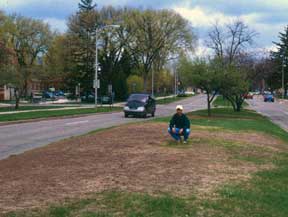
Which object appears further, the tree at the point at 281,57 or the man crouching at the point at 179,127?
the tree at the point at 281,57

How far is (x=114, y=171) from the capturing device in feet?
31.7

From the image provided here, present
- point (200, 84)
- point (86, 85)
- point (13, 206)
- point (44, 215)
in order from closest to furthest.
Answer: point (44, 215)
point (13, 206)
point (200, 84)
point (86, 85)

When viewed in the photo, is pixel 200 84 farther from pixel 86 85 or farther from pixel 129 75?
pixel 129 75

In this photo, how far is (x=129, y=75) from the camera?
3516 inches

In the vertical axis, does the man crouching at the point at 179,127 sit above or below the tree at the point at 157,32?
below

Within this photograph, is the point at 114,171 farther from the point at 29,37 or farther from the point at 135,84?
the point at 29,37

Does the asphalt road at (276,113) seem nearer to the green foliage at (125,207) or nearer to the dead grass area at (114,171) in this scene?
the dead grass area at (114,171)

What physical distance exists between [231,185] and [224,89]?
95.6 feet

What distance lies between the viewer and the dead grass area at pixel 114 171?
790 cm

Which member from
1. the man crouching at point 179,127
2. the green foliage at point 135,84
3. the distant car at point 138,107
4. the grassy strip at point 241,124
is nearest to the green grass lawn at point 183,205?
the man crouching at point 179,127

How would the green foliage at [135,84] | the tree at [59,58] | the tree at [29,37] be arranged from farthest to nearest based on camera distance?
the green foliage at [135,84] < the tree at [29,37] < the tree at [59,58]

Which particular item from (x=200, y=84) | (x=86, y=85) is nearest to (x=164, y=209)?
(x=200, y=84)

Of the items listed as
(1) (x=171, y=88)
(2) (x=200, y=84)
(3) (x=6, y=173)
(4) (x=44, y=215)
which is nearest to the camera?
(4) (x=44, y=215)

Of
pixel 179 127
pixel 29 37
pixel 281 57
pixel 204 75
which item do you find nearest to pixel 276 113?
pixel 204 75
